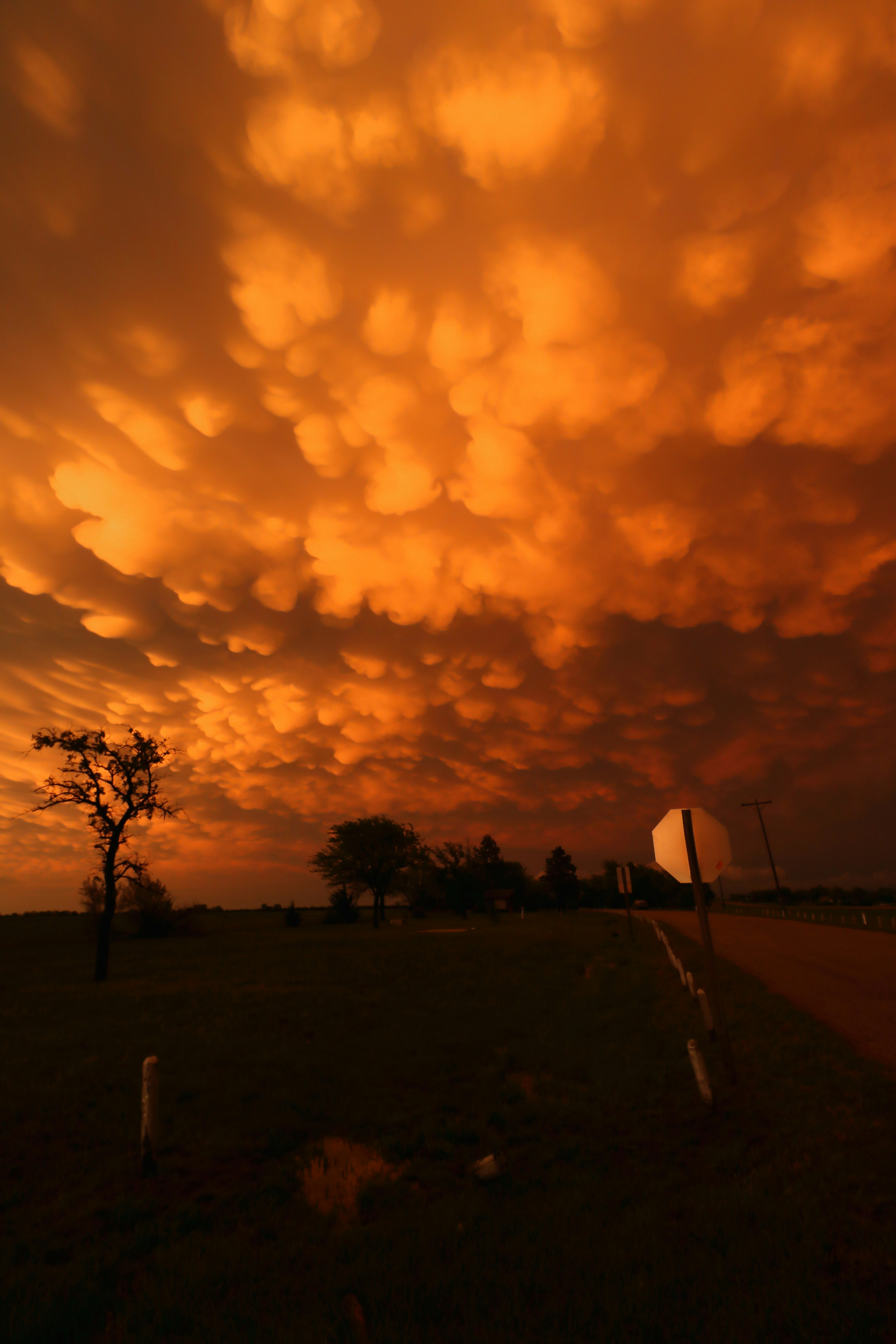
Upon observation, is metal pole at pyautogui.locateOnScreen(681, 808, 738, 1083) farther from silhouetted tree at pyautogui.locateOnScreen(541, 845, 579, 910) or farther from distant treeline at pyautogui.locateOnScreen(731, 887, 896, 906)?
silhouetted tree at pyautogui.locateOnScreen(541, 845, 579, 910)

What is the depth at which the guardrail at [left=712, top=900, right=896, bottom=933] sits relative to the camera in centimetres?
4100

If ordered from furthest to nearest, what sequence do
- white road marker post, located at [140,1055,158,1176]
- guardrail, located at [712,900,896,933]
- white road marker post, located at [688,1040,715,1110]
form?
guardrail, located at [712,900,896,933], white road marker post, located at [688,1040,715,1110], white road marker post, located at [140,1055,158,1176]

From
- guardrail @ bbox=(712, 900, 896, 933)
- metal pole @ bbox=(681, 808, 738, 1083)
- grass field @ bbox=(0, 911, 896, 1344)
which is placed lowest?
grass field @ bbox=(0, 911, 896, 1344)

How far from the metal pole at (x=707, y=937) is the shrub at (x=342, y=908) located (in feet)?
240

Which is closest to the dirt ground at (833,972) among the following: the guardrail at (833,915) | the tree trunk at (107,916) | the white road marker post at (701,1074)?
the guardrail at (833,915)

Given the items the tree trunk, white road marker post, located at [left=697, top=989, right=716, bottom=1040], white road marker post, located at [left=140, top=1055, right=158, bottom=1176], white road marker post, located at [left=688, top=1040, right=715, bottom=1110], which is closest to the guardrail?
white road marker post, located at [left=697, top=989, right=716, bottom=1040]

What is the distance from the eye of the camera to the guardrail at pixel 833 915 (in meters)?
41.0

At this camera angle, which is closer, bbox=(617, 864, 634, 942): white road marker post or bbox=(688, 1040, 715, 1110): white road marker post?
bbox=(688, 1040, 715, 1110): white road marker post

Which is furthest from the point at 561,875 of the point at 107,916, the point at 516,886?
the point at 107,916

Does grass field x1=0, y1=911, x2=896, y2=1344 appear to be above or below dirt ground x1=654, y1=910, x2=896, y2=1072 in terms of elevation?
below

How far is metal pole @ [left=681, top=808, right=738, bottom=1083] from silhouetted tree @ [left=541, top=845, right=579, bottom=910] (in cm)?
10728

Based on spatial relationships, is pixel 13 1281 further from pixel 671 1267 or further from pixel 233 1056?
pixel 233 1056

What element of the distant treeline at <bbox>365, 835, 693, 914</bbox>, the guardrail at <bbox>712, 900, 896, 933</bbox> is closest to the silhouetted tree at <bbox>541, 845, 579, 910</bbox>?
the distant treeline at <bbox>365, 835, 693, 914</bbox>

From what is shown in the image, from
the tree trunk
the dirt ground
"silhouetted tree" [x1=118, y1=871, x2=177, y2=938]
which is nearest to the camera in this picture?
the dirt ground
